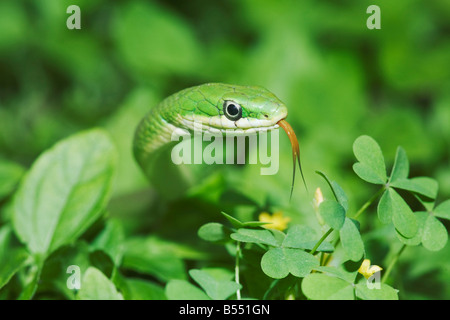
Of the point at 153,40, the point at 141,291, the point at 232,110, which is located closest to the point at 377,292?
the point at 141,291

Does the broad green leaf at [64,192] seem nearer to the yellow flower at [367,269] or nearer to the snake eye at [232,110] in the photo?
the snake eye at [232,110]

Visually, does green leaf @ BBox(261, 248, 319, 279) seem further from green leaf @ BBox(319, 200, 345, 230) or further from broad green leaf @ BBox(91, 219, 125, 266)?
broad green leaf @ BBox(91, 219, 125, 266)

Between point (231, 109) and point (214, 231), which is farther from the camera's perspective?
point (231, 109)

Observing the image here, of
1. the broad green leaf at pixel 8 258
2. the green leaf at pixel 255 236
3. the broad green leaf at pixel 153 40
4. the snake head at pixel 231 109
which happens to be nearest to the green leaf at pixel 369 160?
the green leaf at pixel 255 236

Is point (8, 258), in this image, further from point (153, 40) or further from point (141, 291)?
point (153, 40)

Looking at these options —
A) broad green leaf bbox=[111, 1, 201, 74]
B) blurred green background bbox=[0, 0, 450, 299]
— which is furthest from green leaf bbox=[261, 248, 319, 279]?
broad green leaf bbox=[111, 1, 201, 74]

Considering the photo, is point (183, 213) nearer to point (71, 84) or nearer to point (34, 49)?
point (71, 84)
